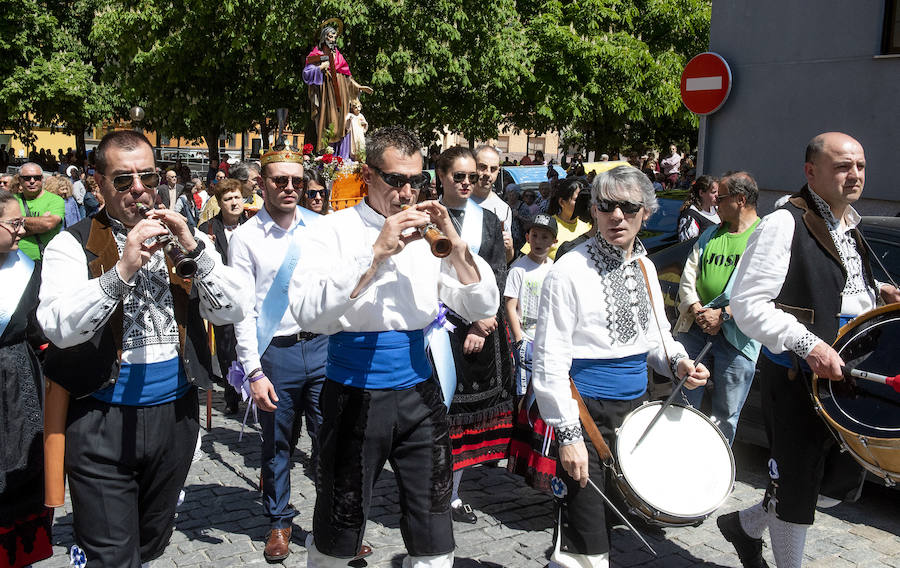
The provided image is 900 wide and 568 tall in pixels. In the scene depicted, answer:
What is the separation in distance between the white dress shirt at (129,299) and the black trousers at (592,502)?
150 centimetres

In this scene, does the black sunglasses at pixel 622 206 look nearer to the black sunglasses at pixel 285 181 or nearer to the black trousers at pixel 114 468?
the black trousers at pixel 114 468

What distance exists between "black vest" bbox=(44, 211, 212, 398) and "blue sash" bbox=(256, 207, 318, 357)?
1.33 meters

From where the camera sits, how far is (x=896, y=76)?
10344 mm

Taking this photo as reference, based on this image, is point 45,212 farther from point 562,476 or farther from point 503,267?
point 562,476

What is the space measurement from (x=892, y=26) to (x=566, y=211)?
6824 mm

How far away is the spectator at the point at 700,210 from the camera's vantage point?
794 cm

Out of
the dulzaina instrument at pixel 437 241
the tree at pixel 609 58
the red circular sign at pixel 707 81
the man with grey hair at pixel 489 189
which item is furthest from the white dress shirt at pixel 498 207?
the tree at pixel 609 58

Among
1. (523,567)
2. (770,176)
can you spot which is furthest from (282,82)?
(523,567)

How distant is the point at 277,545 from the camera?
4.66 metres

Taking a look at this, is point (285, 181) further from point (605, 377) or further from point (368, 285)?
point (605, 377)

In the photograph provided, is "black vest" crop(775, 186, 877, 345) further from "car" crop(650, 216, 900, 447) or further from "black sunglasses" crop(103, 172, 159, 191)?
"black sunglasses" crop(103, 172, 159, 191)

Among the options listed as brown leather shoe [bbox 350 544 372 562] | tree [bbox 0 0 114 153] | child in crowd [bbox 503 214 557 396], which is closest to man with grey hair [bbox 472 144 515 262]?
child in crowd [bbox 503 214 557 396]

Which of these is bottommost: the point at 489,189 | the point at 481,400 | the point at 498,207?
the point at 481,400

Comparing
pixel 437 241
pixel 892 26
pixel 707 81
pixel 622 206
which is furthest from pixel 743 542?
pixel 707 81
